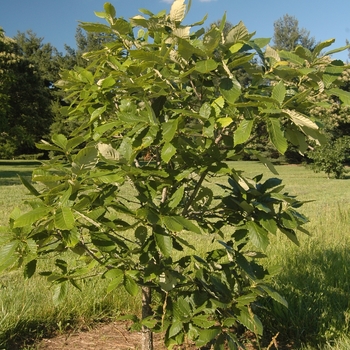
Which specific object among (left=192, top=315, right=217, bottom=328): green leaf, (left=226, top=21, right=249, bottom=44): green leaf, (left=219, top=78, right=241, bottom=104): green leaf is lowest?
(left=192, top=315, right=217, bottom=328): green leaf

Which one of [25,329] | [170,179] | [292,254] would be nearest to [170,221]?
[170,179]

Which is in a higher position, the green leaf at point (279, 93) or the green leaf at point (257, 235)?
the green leaf at point (279, 93)

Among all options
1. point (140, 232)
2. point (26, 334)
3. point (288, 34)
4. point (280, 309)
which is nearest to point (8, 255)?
point (140, 232)

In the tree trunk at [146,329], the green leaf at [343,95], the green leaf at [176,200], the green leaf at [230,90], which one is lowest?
the tree trunk at [146,329]

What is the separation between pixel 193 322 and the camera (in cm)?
196

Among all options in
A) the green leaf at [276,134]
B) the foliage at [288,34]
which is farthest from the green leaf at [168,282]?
the foliage at [288,34]

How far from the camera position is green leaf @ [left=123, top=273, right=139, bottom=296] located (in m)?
1.73

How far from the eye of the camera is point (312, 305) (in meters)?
3.03

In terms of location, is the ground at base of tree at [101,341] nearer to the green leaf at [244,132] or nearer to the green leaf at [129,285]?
the green leaf at [129,285]

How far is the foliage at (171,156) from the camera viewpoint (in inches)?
63.1

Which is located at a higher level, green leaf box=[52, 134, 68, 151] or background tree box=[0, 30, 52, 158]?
background tree box=[0, 30, 52, 158]

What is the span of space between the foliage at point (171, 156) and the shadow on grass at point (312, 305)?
2.58 feet

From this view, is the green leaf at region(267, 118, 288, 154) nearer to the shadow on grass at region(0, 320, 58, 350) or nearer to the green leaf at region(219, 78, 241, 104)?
the green leaf at region(219, 78, 241, 104)

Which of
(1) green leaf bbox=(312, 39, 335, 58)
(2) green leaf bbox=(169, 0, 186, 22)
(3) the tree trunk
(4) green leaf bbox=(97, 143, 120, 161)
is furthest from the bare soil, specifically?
(1) green leaf bbox=(312, 39, 335, 58)
